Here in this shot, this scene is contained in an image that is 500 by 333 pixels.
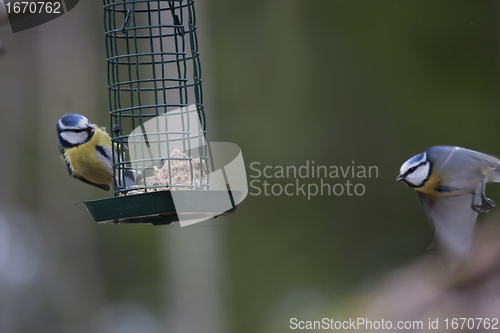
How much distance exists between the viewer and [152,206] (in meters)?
2.22

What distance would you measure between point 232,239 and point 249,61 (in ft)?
6.32

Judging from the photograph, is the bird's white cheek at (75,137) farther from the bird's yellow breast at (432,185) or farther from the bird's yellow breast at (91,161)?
the bird's yellow breast at (432,185)

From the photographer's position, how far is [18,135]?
237 inches

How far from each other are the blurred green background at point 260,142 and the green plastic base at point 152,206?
139 inches

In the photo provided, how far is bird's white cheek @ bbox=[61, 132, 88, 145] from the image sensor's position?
3.24 metres

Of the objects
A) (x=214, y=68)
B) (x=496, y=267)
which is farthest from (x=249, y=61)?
(x=496, y=267)

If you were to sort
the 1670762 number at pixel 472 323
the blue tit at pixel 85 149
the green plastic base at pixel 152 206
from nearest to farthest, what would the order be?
the green plastic base at pixel 152 206 → the blue tit at pixel 85 149 → the 1670762 number at pixel 472 323

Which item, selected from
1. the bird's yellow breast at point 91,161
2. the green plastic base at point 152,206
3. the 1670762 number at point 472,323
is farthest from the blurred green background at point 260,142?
the green plastic base at point 152,206

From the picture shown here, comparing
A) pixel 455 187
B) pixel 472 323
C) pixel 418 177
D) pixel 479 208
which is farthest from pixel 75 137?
pixel 472 323

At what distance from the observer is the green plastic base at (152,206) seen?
7.25ft

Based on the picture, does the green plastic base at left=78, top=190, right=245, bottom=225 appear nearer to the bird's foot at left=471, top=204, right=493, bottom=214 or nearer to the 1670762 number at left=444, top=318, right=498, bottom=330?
the bird's foot at left=471, top=204, right=493, bottom=214

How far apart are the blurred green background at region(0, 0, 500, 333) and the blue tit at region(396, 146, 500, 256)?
9.76 ft

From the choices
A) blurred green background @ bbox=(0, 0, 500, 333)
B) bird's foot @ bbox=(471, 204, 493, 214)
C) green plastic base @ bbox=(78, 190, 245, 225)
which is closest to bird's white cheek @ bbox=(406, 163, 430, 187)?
bird's foot @ bbox=(471, 204, 493, 214)

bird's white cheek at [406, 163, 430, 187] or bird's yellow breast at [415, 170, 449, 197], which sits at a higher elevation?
bird's white cheek at [406, 163, 430, 187]
